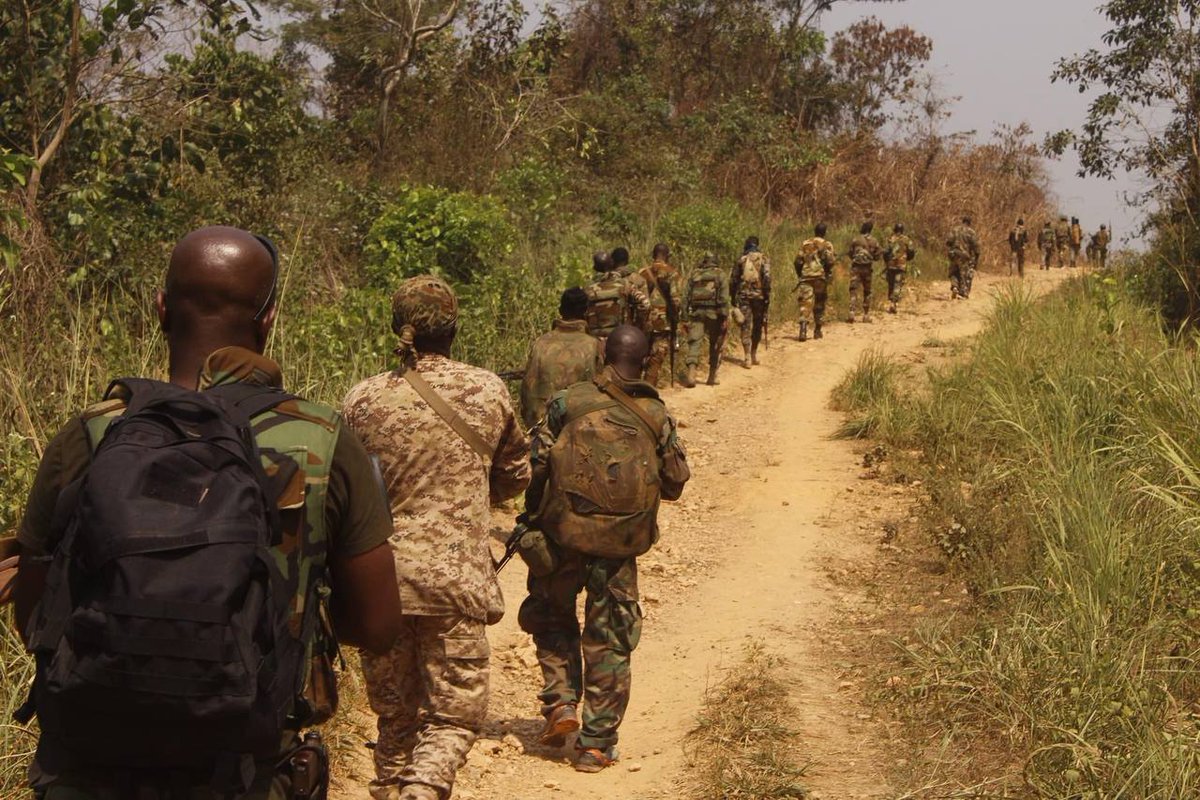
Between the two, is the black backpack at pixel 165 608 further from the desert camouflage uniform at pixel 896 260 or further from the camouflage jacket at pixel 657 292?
the desert camouflage uniform at pixel 896 260

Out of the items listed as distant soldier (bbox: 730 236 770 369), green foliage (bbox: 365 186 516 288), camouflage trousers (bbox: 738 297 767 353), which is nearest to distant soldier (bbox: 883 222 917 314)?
camouflage trousers (bbox: 738 297 767 353)

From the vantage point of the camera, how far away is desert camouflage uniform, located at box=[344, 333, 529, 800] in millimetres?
3916

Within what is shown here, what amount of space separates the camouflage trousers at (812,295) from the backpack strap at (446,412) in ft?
44.0

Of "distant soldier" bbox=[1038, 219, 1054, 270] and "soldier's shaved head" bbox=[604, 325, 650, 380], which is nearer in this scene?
"soldier's shaved head" bbox=[604, 325, 650, 380]

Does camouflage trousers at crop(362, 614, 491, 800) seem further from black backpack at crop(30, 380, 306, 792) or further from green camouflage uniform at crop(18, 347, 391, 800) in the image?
black backpack at crop(30, 380, 306, 792)

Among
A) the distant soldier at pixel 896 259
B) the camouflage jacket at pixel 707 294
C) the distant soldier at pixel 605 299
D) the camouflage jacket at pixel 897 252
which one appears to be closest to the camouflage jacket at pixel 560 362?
the distant soldier at pixel 605 299

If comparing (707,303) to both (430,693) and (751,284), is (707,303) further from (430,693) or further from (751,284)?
(430,693)

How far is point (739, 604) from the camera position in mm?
7594

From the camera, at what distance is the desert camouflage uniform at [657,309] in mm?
12125

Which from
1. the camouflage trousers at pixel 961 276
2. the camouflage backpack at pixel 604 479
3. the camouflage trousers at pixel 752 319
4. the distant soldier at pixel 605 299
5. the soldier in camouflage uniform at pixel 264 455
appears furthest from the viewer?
the camouflage trousers at pixel 961 276

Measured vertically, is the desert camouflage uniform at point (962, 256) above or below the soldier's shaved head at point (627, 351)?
above

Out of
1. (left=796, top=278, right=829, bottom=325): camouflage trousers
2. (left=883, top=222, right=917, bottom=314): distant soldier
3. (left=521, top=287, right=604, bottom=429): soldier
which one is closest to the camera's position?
(left=521, top=287, right=604, bottom=429): soldier

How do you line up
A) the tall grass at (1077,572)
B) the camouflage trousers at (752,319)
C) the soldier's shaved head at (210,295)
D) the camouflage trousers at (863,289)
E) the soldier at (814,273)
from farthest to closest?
the camouflage trousers at (863,289) → the soldier at (814,273) → the camouflage trousers at (752,319) → the tall grass at (1077,572) → the soldier's shaved head at (210,295)

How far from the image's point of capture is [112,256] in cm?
773
